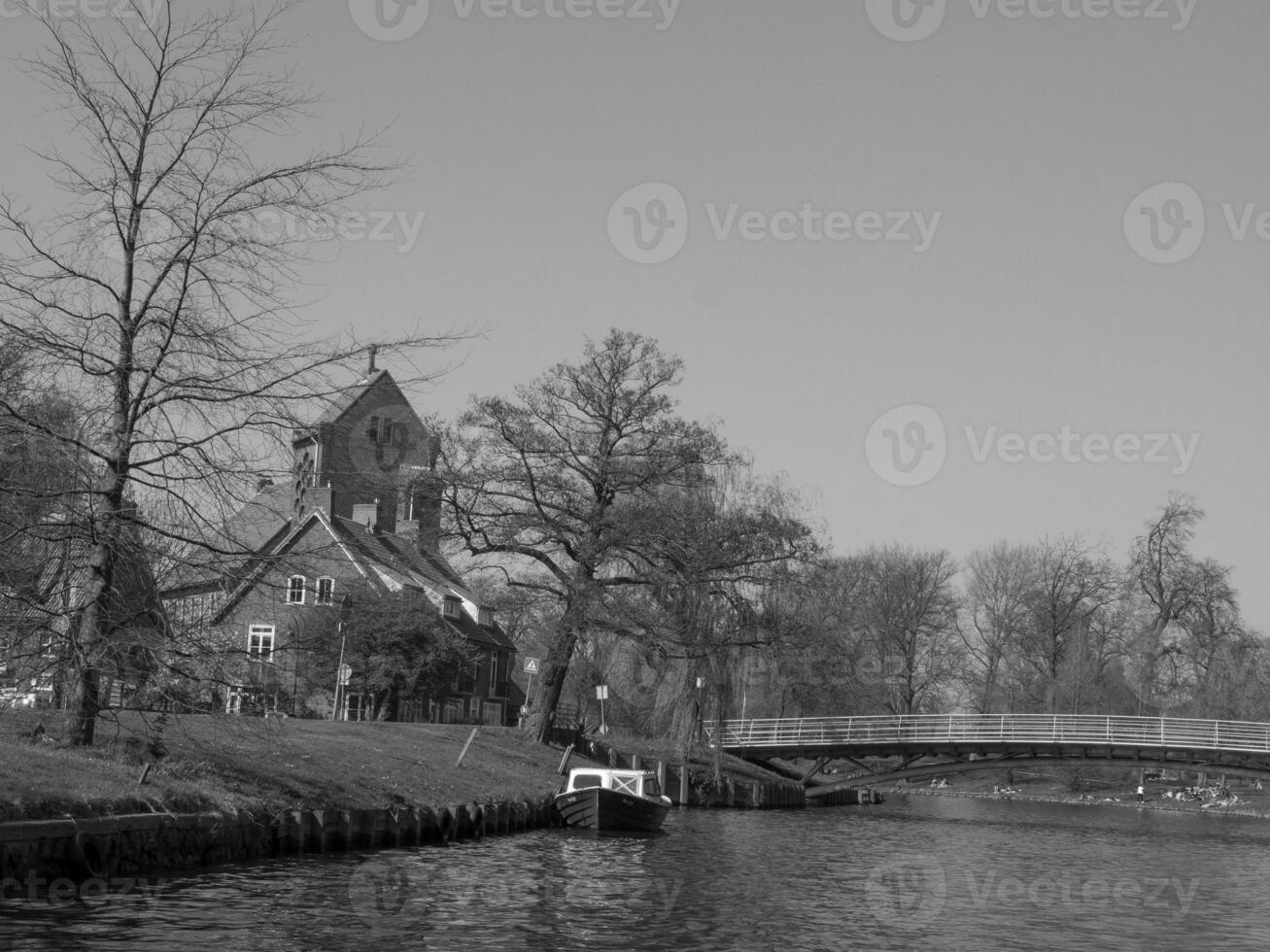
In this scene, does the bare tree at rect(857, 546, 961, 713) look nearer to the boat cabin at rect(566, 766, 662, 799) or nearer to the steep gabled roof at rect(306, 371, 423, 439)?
the boat cabin at rect(566, 766, 662, 799)

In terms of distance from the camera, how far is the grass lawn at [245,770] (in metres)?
21.3

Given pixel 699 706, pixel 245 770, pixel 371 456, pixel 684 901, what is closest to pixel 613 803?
pixel 684 901

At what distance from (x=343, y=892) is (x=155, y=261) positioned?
35.7 ft

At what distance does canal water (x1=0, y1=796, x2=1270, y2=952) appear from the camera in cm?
1886

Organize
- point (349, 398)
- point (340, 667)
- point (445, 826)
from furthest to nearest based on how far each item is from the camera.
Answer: point (340, 667)
point (445, 826)
point (349, 398)

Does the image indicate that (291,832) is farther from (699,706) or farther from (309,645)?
(699,706)

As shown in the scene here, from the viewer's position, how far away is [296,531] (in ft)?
219

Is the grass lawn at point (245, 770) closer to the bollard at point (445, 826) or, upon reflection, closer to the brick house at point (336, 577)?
the bollard at point (445, 826)

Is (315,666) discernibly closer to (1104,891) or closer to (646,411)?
(646,411)

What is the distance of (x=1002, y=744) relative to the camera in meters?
64.2

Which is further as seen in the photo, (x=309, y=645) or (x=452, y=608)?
(x=452, y=608)

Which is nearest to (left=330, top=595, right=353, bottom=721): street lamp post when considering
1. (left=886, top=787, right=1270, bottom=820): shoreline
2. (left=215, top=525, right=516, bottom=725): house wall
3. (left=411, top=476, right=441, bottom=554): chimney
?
(left=215, top=525, right=516, bottom=725): house wall

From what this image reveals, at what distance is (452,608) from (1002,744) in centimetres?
3054

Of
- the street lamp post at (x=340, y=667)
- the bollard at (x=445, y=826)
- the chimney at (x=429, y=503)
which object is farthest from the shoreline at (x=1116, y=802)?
the bollard at (x=445, y=826)
